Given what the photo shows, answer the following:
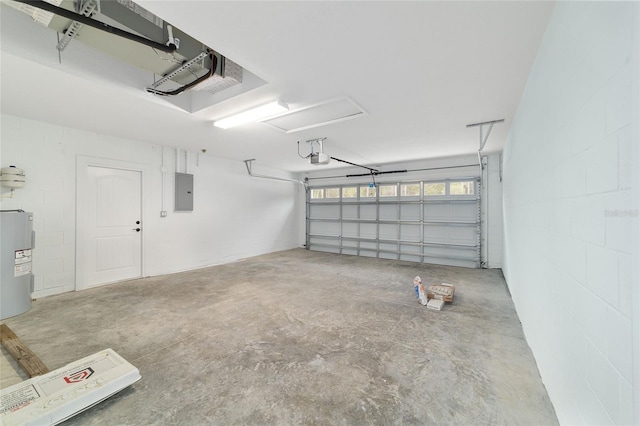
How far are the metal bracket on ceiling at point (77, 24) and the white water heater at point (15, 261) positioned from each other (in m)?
2.25

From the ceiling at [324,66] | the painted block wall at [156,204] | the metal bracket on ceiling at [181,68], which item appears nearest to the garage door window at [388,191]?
the ceiling at [324,66]

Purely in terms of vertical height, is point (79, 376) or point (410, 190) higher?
point (410, 190)

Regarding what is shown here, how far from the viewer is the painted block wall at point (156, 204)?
3.33 metres

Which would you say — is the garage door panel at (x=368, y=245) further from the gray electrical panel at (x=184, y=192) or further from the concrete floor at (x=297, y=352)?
the gray electrical panel at (x=184, y=192)

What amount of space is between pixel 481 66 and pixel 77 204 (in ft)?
18.6

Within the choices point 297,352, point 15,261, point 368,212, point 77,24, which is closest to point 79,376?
point 297,352

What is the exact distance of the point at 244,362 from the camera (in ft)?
6.44

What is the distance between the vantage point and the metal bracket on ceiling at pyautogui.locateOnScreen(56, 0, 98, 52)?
1.50 metres

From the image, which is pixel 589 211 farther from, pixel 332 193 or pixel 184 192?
pixel 332 193

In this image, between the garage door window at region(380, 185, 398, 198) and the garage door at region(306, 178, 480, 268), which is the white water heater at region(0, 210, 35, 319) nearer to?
the garage door at region(306, 178, 480, 268)

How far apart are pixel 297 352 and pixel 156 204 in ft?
14.0

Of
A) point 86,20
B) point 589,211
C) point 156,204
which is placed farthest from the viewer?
point 156,204

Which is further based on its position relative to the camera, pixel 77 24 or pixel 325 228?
pixel 325 228

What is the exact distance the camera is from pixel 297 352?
210 cm
